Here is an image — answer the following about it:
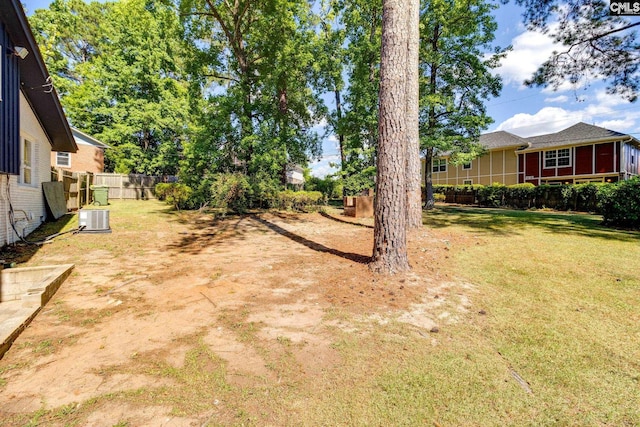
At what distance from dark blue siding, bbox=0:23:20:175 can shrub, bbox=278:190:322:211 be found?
379 inches

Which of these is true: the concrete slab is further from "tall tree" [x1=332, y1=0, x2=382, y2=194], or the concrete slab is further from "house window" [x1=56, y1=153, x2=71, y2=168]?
"house window" [x1=56, y1=153, x2=71, y2=168]

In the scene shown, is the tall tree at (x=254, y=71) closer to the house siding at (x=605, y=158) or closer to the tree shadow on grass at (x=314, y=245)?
the tree shadow on grass at (x=314, y=245)

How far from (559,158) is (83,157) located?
37368 millimetres

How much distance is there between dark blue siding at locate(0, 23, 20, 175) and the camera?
5.73m

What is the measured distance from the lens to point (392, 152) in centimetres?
474

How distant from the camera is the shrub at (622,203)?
8656 millimetres

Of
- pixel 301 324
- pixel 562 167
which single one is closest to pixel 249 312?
pixel 301 324

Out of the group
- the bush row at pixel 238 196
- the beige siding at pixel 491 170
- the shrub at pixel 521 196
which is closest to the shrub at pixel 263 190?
the bush row at pixel 238 196

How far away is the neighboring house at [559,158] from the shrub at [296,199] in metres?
10.3

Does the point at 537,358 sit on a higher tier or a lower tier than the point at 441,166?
lower

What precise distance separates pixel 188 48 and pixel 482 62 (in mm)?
16019

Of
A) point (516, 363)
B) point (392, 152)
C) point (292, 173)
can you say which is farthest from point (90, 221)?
point (292, 173)

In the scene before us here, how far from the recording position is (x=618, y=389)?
7.10 ft

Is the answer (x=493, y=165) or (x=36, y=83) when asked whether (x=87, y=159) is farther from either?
(x=493, y=165)
